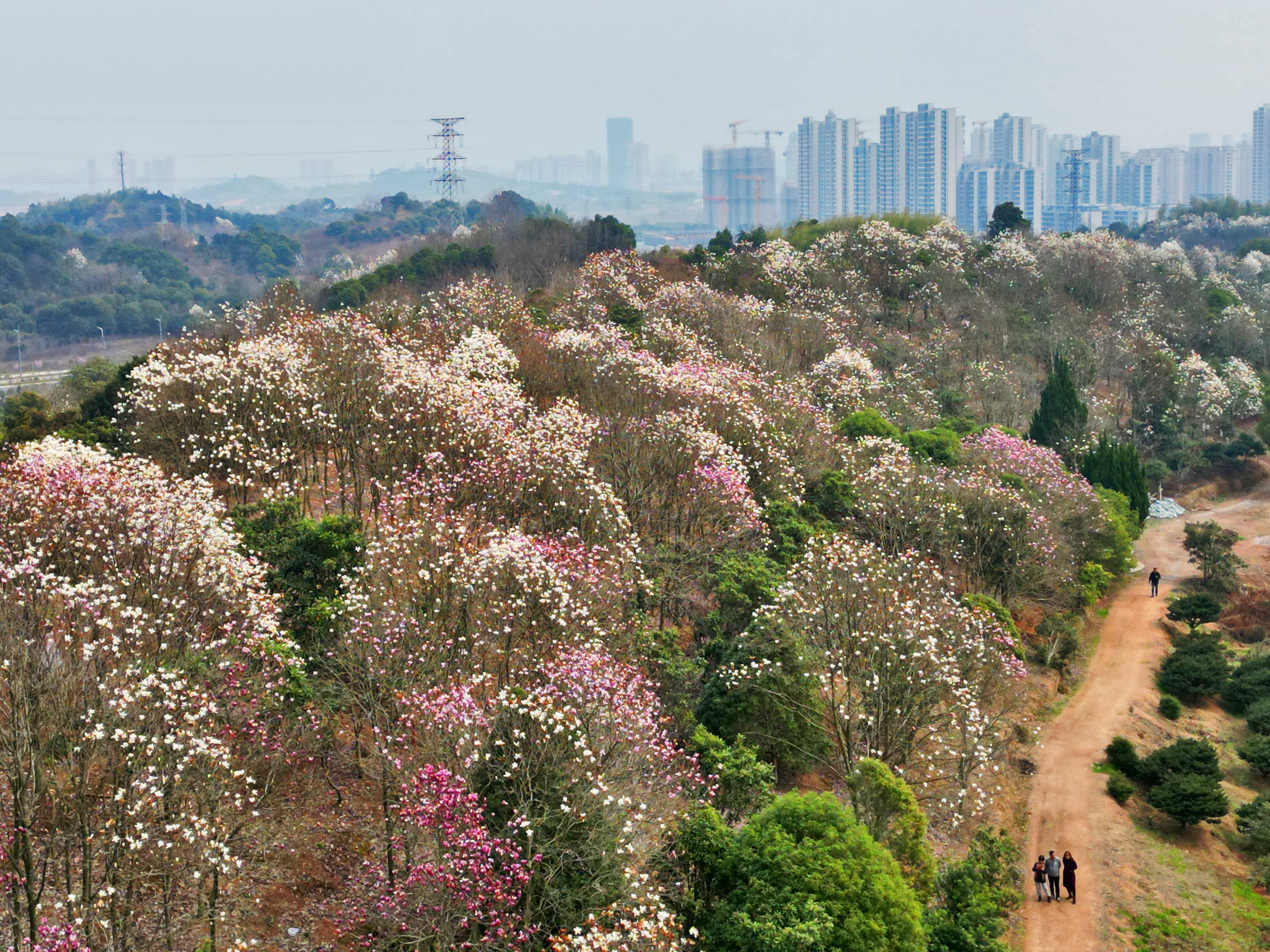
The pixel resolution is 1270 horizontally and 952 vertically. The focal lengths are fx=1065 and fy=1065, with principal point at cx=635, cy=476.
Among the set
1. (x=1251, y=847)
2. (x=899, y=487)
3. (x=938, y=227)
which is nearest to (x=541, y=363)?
(x=899, y=487)

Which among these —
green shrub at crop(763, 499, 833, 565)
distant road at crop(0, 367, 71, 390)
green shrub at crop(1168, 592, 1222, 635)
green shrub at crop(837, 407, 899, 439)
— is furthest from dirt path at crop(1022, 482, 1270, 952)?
distant road at crop(0, 367, 71, 390)

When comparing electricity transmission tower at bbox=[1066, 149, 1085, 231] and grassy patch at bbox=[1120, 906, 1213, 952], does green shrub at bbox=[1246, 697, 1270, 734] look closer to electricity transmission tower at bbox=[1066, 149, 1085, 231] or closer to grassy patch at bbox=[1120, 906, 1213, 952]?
grassy patch at bbox=[1120, 906, 1213, 952]

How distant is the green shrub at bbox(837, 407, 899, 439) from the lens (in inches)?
1426

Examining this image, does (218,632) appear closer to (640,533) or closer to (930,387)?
(640,533)

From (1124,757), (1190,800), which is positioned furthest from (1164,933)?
(1124,757)

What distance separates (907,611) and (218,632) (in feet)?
41.1

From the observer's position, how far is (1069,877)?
21.2 m

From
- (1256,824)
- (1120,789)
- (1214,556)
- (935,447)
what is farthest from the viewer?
(1214,556)

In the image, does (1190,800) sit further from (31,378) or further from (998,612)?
(31,378)

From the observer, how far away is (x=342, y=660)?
643 inches

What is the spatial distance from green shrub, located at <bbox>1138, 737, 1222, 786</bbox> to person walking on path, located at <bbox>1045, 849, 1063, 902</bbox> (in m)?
6.13

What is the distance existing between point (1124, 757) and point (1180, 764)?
1.26 m

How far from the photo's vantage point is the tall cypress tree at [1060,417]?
47.2 metres

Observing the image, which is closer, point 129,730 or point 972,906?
point 129,730
